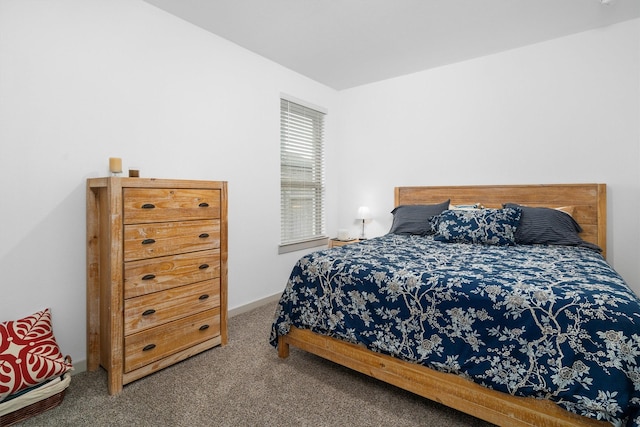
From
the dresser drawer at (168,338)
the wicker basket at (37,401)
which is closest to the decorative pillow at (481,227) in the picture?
the dresser drawer at (168,338)

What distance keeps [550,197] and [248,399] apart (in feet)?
10.3

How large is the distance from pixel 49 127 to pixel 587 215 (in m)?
4.24

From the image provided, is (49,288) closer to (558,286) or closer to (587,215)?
(558,286)

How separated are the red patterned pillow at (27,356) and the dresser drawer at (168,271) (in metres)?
0.45

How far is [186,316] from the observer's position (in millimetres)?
2250

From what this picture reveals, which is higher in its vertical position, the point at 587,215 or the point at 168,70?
the point at 168,70

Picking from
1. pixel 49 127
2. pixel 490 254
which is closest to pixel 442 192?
pixel 490 254

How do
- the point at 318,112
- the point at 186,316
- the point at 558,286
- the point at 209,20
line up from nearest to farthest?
the point at 558,286, the point at 186,316, the point at 209,20, the point at 318,112

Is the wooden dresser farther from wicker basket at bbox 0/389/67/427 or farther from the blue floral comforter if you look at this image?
the blue floral comforter

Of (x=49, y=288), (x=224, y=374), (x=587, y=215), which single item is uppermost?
(x=587, y=215)

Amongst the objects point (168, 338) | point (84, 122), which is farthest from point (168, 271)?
point (84, 122)

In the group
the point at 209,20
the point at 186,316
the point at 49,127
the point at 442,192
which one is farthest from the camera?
the point at 442,192

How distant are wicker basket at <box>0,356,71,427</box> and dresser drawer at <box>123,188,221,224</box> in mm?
931

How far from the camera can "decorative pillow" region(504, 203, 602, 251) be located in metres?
2.66
